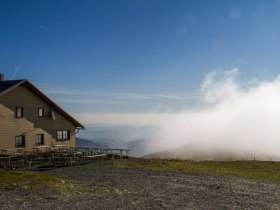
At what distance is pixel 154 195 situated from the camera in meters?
21.2

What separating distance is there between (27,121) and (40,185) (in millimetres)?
23662

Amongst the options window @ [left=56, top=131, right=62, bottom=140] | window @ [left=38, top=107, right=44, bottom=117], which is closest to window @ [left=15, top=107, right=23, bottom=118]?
window @ [left=38, top=107, right=44, bottom=117]

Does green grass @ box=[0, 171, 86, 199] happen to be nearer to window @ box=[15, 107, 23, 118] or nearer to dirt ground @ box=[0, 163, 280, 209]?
dirt ground @ box=[0, 163, 280, 209]

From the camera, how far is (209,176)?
99.3 ft

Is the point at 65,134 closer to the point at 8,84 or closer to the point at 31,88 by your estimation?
the point at 31,88

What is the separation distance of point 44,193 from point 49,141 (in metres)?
29.0

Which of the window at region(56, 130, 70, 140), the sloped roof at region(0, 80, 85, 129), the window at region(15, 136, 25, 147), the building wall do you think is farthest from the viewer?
the window at region(56, 130, 70, 140)

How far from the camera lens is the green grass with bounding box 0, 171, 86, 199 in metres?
21.7

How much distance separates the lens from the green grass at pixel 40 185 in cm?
2167

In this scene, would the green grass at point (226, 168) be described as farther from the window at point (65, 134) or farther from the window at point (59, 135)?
the window at point (65, 134)

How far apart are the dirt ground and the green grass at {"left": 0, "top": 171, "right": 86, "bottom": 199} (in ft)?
1.54

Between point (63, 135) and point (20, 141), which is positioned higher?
point (63, 135)

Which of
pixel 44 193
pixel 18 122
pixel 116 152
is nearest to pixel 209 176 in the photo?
pixel 44 193

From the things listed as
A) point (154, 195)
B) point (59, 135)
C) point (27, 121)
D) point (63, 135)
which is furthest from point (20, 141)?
point (154, 195)
